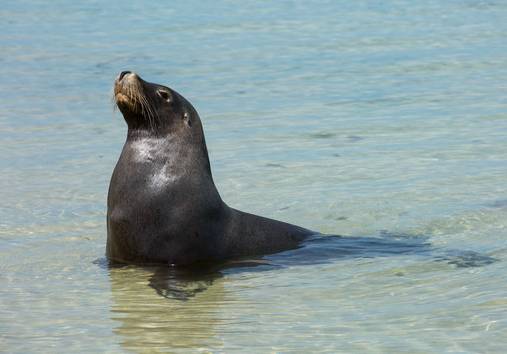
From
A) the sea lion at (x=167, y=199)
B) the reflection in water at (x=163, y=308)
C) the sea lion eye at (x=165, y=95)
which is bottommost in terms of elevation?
the reflection in water at (x=163, y=308)

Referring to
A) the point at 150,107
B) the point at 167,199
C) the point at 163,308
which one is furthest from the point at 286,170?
the point at 163,308

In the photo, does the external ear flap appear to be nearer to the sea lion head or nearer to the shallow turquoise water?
the sea lion head

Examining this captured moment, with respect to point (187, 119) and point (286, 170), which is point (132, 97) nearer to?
point (187, 119)

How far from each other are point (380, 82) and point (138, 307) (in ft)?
25.9

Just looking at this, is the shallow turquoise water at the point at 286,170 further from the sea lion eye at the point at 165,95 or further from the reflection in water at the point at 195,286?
the sea lion eye at the point at 165,95

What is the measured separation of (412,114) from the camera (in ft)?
40.7

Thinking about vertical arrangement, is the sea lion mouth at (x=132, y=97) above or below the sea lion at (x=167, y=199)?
above

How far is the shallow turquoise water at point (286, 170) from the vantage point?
20.7 feet

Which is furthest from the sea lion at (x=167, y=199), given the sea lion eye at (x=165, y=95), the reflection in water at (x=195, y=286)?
the reflection in water at (x=195, y=286)

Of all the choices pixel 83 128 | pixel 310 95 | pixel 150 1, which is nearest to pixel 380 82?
pixel 310 95

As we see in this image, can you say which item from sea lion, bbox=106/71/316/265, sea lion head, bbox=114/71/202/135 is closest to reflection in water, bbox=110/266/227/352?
sea lion, bbox=106/71/316/265

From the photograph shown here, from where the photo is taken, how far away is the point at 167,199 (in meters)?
7.50

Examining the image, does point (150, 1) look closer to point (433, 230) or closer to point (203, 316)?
point (433, 230)

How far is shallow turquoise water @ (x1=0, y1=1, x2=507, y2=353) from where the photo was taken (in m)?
6.31
